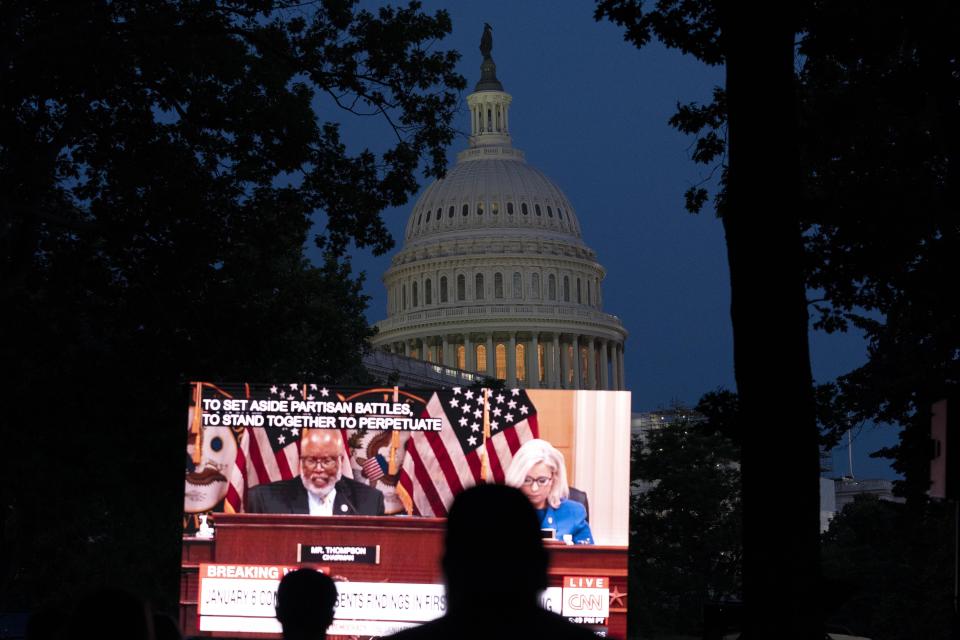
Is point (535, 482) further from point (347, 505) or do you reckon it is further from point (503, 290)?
point (503, 290)

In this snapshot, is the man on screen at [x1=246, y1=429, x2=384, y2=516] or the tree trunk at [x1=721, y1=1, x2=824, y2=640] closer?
the tree trunk at [x1=721, y1=1, x2=824, y2=640]

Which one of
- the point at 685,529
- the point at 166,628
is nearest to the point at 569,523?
the point at 166,628

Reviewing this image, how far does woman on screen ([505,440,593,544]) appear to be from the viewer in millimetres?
22062

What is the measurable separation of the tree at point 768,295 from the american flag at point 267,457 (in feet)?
46.1

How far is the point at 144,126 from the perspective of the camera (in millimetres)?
21891

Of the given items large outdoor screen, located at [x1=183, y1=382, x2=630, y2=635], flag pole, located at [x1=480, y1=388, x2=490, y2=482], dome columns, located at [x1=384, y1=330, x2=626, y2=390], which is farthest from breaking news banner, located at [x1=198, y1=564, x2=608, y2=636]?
→ dome columns, located at [x1=384, y1=330, x2=626, y2=390]

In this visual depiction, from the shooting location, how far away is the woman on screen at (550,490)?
869 inches

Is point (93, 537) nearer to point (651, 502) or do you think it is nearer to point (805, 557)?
point (651, 502)

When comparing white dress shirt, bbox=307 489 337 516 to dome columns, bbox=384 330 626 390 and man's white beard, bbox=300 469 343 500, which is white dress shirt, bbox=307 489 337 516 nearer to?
man's white beard, bbox=300 469 343 500

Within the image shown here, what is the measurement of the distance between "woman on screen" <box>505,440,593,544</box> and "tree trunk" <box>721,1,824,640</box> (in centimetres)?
1357

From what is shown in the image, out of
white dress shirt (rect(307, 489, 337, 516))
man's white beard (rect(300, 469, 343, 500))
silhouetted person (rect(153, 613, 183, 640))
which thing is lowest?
silhouetted person (rect(153, 613, 183, 640))

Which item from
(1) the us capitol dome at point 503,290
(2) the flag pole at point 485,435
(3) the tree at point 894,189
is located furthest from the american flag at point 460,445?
(1) the us capitol dome at point 503,290

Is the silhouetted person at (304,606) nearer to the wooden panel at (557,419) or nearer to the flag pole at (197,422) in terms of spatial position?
the flag pole at (197,422)

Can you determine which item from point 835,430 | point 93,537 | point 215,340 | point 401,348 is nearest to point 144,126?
point 215,340
